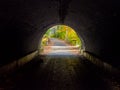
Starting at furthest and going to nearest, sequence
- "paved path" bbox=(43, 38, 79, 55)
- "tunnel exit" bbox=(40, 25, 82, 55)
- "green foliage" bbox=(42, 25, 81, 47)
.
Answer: "green foliage" bbox=(42, 25, 81, 47) < "tunnel exit" bbox=(40, 25, 82, 55) < "paved path" bbox=(43, 38, 79, 55)

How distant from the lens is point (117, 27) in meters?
12.4

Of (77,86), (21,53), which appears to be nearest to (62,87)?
(77,86)

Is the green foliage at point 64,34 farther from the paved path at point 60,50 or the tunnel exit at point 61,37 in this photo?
the paved path at point 60,50

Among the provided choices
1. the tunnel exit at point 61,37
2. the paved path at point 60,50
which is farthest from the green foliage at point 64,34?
the paved path at point 60,50

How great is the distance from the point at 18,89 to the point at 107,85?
3102mm

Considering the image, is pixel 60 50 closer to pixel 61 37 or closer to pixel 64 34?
pixel 64 34

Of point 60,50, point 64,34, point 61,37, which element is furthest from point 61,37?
point 60,50

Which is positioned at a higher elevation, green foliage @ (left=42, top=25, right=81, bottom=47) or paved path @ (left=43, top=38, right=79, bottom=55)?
green foliage @ (left=42, top=25, right=81, bottom=47)

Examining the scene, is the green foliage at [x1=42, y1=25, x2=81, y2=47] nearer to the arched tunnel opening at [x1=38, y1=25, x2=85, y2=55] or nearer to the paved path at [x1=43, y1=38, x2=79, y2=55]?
the arched tunnel opening at [x1=38, y1=25, x2=85, y2=55]

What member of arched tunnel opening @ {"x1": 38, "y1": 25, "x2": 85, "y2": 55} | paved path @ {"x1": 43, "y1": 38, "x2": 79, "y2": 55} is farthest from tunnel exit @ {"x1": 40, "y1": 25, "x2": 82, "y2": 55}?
paved path @ {"x1": 43, "y1": 38, "x2": 79, "y2": 55}

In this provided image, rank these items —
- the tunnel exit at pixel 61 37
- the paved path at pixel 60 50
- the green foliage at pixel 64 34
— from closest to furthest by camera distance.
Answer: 1. the paved path at pixel 60 50
2. the tunnel exit at pixel 61 37
3. the green foliage at pixel 64 34

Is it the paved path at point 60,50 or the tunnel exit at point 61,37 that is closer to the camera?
the paved path at point 60,50

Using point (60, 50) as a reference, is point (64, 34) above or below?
above

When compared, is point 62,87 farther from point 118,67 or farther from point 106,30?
point 106,30
